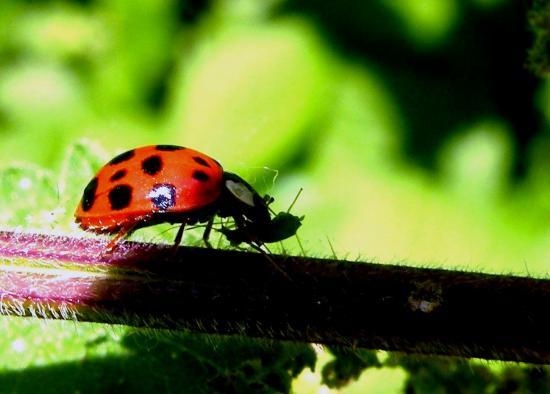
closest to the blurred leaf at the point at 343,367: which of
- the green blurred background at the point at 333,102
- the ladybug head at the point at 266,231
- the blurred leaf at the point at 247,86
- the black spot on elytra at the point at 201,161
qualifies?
the ladybug head at the point at 266,231

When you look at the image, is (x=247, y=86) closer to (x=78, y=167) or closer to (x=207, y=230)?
(x=78, y=167)

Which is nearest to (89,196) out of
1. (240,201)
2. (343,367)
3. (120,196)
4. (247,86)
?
(120,196)

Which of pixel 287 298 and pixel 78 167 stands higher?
pixel 287 298

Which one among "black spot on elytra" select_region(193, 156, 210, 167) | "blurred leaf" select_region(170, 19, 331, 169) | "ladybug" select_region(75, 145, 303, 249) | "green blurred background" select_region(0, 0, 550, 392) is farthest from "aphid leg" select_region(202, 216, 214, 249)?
"blurred leaf" select_region(170, 19, 331, 169)

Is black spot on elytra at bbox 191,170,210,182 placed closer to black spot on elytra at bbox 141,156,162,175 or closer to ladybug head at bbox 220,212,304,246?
black spot on elytra at bbox 141,156,162,175

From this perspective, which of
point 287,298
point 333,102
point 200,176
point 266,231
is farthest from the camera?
point 333,102
